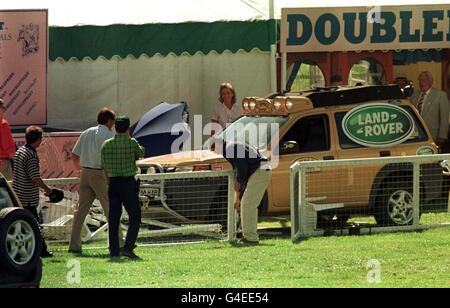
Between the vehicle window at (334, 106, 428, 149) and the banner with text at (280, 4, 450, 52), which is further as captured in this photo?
the banner with text at (280, 4, 450, 52)

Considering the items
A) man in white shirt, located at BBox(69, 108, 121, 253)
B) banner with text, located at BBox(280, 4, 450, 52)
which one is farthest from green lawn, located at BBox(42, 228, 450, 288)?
banner with text, located at BBox(280, 4, 450, 52)

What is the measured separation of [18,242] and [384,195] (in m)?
7.45

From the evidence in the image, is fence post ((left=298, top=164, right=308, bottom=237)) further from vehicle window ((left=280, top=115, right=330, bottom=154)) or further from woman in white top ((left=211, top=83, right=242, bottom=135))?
woman in white top ((left=211, top=83, right=242, bottom=135))

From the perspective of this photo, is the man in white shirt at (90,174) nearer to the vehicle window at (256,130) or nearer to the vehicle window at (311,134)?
the vehicle window at (256,130)

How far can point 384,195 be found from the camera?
17.5 m

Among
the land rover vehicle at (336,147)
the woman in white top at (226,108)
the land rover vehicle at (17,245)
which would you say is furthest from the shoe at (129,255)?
the woman in white top at (226,108)

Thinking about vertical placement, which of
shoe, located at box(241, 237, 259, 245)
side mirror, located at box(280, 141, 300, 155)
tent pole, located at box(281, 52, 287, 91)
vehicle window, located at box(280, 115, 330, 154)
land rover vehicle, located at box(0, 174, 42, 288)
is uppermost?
tent pole, located at box(281, 52, 287, 91)

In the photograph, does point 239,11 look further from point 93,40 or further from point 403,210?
point 403,210

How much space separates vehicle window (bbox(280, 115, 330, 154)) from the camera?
17891mm

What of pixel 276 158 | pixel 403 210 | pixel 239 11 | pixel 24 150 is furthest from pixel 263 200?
pixel 239 11

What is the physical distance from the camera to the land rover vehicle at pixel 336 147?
17406 mm

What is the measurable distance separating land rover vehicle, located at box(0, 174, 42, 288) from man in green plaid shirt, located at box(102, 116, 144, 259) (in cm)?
361

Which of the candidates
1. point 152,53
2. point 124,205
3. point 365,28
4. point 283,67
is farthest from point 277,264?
point 152,53
